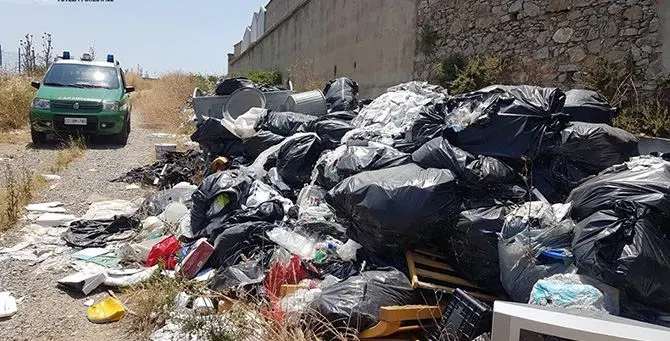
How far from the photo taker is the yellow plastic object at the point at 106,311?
9.07 ft

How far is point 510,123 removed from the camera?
2.90m

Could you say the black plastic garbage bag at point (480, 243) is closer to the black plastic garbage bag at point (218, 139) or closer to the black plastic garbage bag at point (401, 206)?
the black plastic garbage bag at point (401, 206)

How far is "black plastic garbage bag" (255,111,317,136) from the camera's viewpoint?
493 centimetres

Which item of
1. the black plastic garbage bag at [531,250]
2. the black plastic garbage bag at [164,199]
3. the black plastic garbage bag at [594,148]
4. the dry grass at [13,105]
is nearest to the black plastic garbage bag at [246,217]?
the black plastic garbage bag at [164,199]

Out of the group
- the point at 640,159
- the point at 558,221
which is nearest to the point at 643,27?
the point at 640,159

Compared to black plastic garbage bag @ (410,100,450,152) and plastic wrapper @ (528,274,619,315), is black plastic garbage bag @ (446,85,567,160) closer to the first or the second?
black plastic garbage bag @ (410,100,450,152)

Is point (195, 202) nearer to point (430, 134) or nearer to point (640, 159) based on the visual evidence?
point (430, 134)

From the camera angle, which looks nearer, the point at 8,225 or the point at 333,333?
the point at 333,333

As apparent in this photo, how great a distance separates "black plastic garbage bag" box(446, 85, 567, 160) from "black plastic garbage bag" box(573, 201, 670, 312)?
85cm

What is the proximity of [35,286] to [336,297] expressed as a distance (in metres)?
2.10

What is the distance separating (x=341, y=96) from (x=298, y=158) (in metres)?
1.70

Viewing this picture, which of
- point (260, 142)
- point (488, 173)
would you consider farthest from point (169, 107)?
point (488, 173)

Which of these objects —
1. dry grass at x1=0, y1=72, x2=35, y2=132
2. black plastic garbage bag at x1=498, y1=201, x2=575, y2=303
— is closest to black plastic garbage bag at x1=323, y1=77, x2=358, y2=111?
black plastic garbage bag at x1=498, y1=201, x2=575, y2=303

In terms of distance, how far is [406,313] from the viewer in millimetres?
2281
